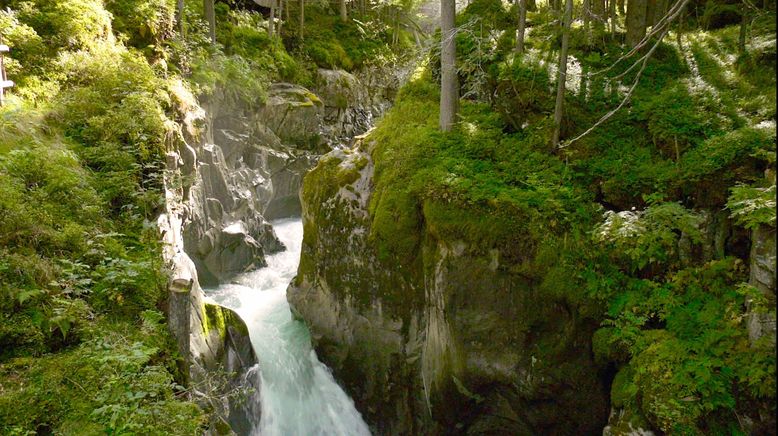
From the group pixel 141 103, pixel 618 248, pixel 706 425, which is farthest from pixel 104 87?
pixel 706 425

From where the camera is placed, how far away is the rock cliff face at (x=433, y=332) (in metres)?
7.66

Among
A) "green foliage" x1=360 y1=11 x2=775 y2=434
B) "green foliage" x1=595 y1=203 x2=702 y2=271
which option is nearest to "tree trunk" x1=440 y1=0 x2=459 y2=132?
"green foliage" x1=360 y1=11 x2=775 y2=434

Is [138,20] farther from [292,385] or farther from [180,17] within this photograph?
[292,385]

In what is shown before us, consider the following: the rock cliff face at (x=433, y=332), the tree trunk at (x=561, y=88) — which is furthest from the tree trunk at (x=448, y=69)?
the tree trunk at (x=561, y=88)

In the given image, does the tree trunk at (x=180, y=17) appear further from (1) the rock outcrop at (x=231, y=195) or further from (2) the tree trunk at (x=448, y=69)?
(2) the tree trunk at (x=448, y=69)

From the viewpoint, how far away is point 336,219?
34.7 ft

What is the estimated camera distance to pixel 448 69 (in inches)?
400

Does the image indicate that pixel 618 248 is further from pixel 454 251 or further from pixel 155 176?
pixel 155 176

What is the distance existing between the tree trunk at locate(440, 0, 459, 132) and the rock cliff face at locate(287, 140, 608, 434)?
6.87ft

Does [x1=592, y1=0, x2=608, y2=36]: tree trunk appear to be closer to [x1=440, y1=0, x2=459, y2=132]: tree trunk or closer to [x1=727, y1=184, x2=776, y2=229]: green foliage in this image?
[x1=440, y1=0, x2=459, y2=132]: tree trunk

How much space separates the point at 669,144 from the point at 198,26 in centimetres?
1688

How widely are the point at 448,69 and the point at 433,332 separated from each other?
5830 mm

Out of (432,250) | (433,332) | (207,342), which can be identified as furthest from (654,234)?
(207,342)

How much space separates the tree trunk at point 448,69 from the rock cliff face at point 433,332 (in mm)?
2095
